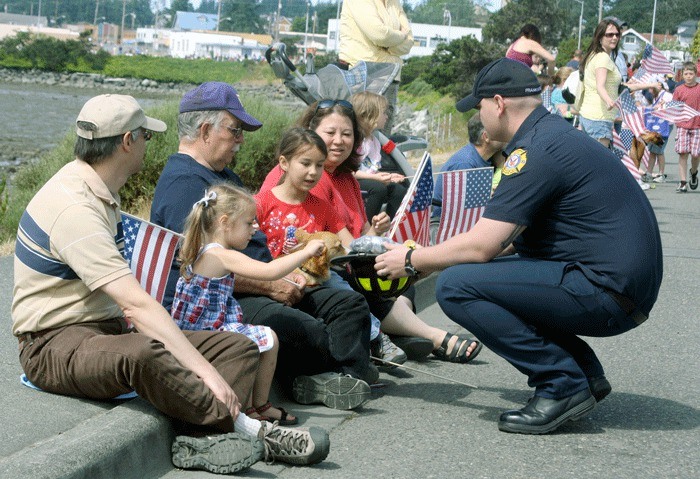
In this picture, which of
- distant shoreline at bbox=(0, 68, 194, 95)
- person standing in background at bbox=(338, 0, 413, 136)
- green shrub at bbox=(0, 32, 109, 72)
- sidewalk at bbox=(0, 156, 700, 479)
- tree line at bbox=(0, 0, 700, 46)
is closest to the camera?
sidewalk at bbox=(0, 156, 700, 479)

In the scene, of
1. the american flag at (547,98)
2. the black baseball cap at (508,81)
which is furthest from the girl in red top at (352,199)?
the american flag at (547,98)

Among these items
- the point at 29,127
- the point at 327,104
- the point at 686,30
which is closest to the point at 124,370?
the point at 327,104

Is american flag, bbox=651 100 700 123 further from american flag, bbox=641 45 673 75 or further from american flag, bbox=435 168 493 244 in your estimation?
american flag, bbox=435 168 493 244

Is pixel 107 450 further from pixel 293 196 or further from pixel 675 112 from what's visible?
pixel 675 112

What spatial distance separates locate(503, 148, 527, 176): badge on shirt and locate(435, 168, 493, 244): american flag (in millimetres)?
2339

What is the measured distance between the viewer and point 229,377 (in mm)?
4738

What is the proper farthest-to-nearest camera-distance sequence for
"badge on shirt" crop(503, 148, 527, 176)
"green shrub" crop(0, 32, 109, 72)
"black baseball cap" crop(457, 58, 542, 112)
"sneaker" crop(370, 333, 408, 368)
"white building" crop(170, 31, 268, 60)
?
"white building" crop(170, 31, 268, 60)
"green shrub" crop(0, 32, 109, 72)
"sneaker" crop(370, 333, 408, 368)
"black baseball cap" crop(457, 58, 542, 112)
"badge on shirt" crop(503, 148, 527, 176)

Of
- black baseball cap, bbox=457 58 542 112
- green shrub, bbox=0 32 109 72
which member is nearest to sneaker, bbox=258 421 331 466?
black baseball cap, bbox=457 58 542 112

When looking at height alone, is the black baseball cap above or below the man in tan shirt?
above

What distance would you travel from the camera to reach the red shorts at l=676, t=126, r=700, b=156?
18.0m

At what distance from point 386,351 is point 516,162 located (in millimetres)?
1604

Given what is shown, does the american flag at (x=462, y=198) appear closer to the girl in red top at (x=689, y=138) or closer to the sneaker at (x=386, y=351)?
the sneaker at (x=386, y=351)

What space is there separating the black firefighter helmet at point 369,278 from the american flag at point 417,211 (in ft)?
2.67

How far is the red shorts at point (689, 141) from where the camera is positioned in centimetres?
1805
